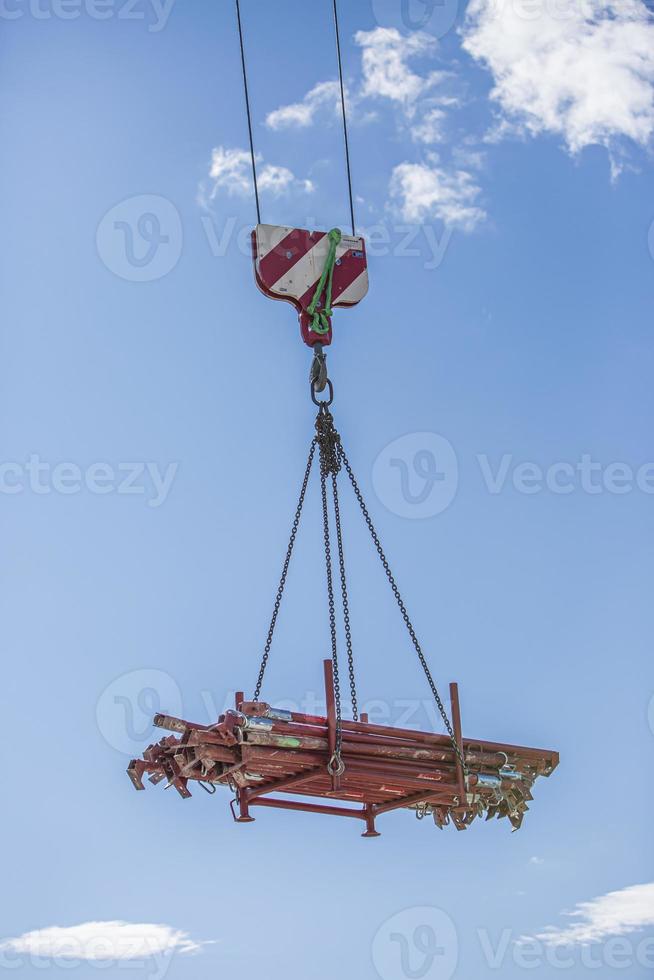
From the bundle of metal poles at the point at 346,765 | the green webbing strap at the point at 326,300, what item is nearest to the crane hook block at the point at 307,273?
the green webbing strap at the point at 326,300

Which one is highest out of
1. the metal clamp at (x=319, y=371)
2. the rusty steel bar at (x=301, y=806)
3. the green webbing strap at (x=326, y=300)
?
the green webbing strap at (x=326, y=300)

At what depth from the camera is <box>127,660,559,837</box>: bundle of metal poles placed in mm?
10820

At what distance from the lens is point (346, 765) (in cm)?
1125

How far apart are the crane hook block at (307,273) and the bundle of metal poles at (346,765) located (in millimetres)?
3779

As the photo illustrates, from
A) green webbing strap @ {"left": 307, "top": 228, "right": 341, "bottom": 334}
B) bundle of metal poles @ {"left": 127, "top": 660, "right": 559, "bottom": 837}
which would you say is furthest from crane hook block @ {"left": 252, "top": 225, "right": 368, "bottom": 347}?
bundle of metal poles @ {"left": 127, "top": 660, "right": 559, "bottom": 837}

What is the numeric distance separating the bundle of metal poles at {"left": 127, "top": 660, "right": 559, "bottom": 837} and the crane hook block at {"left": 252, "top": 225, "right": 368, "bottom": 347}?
3.78 m

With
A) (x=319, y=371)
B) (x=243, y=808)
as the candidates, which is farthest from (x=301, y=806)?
(x=319, y=371)

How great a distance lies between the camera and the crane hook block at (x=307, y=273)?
43.2ft

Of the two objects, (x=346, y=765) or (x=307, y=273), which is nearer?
(x=346, y=765)

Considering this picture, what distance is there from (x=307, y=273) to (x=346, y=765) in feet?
16.3

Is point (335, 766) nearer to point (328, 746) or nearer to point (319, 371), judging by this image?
point (328, 746)

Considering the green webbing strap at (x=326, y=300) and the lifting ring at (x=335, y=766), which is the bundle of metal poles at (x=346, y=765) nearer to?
the lifting ring at (x=335, y=766)

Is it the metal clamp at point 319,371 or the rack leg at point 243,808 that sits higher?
the metal clamp at point 319,371

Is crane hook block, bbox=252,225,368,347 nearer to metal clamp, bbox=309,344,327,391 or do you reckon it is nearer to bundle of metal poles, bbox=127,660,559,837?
metal clamp, bbox=309,344,327,391
